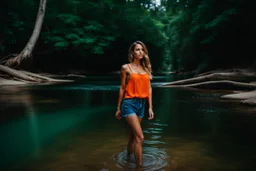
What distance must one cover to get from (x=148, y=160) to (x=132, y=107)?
0.80 metres

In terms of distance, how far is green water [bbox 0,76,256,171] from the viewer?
3.65 meters

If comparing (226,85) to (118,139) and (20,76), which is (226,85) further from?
(20,76)

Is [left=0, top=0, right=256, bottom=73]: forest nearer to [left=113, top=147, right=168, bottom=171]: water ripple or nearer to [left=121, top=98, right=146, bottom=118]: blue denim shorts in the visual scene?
[left=113, top=147, right=168, bottom=171]: water ripple

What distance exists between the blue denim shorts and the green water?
0.67 m

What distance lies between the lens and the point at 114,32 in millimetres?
37188

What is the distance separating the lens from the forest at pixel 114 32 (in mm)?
25656

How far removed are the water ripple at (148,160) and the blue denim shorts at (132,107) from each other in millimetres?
629

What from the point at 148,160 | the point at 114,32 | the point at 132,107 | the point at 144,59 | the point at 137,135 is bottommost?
the point at 148,160

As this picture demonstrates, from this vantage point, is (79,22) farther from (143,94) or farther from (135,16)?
(143,94)

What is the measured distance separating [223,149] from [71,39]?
31159 millimetres

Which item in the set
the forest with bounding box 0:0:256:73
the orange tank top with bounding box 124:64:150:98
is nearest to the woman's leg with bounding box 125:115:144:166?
the orange tank top with bounding box 124:64:150:98

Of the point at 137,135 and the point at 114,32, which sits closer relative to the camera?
the point at 137,135

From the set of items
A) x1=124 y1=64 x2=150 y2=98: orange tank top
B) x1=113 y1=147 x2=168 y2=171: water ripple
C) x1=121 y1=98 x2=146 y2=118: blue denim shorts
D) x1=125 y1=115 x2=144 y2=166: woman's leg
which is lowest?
x1=113 y1=147 x2=168 y2=171: water ripple

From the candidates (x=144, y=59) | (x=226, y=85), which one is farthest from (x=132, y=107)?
(x=226, y=85)
